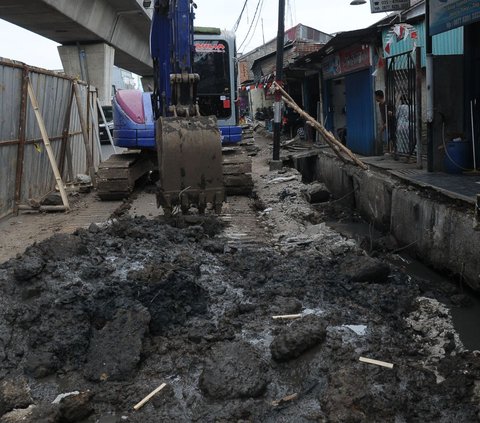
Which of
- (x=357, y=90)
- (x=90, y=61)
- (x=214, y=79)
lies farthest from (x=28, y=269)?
(x=90, y=61)

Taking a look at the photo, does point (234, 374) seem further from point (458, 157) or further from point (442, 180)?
point (458, 157)

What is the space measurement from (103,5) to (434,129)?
1768cm

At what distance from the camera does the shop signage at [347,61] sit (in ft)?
49.2

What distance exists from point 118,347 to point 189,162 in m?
3.85

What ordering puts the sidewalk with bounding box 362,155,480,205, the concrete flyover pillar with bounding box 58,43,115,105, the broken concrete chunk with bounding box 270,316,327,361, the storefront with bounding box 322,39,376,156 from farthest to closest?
the concrete flyover pillar with bounding box 58,43,115,105 → the storefront with bounding box 322,39,376,156 → the sidewalk with bounding box 362,155,480,205 → the broken concrete chunk with bounding box 270,316,327,361

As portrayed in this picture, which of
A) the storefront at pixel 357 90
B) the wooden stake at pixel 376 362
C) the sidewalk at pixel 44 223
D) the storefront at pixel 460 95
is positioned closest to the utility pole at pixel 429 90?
the storefront at pixel 460 95

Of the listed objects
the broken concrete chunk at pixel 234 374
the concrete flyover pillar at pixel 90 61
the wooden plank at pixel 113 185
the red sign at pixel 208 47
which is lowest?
the broken concrete chunk at pixel 234 374

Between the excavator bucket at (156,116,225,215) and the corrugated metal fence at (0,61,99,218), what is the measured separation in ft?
11.4

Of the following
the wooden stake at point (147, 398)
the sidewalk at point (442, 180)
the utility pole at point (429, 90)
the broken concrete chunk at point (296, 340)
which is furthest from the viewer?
the utility pole at point (429, 90)

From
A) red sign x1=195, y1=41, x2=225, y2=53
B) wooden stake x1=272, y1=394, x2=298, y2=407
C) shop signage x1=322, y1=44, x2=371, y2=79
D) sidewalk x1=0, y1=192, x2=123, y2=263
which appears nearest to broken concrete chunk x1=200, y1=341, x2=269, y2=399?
wooden stake x1=272, y1=394, x2=298, y2=407

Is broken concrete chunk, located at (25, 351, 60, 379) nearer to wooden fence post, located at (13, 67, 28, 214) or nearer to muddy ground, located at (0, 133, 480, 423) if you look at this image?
muddy ground, located at (0, 133, 480, 423)

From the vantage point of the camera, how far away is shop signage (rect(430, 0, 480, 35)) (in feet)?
26.9

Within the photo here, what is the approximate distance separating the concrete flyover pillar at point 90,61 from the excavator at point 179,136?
1628cm

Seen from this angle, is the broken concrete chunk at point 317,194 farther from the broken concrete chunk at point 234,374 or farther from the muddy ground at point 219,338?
the broken concrete chunk at point 234,374
